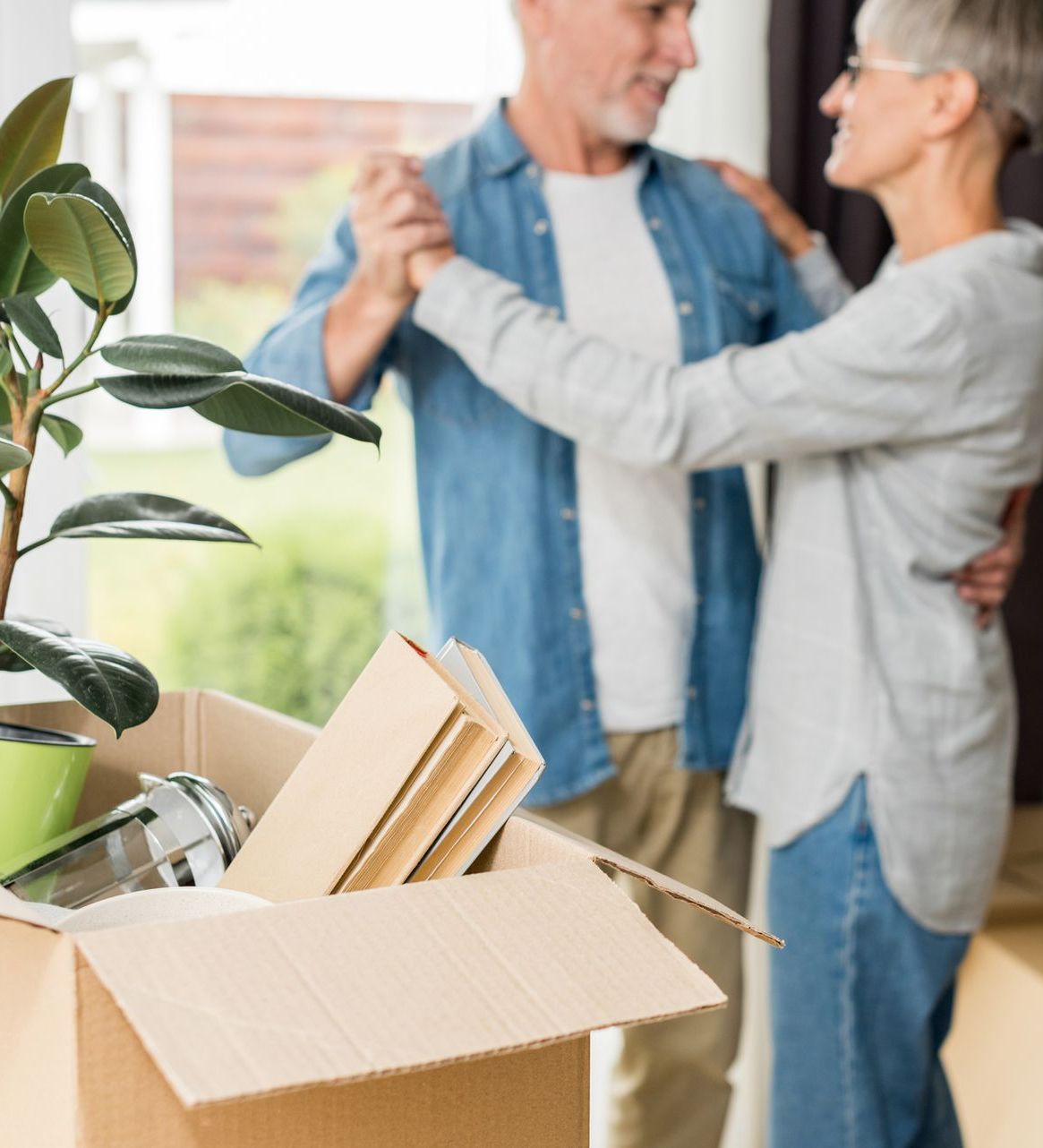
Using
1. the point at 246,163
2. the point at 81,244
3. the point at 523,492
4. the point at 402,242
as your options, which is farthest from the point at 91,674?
the point at 246,163

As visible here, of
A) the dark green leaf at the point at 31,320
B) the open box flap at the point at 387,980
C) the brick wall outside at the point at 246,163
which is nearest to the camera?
the open box flap at the point at 387,980

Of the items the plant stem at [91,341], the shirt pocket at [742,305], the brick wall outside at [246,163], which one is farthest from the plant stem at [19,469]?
the brick wall outside at [246,163]

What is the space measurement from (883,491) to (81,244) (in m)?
1.04

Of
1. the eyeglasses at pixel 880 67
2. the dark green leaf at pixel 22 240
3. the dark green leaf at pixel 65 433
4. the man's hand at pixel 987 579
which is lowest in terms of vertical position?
the man's hand at pixel 987 579

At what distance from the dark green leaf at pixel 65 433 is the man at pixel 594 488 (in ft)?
2.21

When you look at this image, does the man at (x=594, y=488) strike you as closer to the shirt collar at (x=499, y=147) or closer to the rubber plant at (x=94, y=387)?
the shirt collar at (x=499, y=147)

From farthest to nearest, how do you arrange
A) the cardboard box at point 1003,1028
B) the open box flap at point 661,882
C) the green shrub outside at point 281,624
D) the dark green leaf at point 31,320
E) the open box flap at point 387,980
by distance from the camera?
the green shrub outside at point 281,624 → the cardboard box at point 1003,1028 → the dark green leaf at point 31,320 → the open box flap at point 661,882 → the open box flap at point 387,980

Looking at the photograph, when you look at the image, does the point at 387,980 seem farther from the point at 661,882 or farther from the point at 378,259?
the point at 378,259

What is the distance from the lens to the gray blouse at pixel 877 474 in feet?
4.73

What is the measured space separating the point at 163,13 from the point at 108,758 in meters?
3.51

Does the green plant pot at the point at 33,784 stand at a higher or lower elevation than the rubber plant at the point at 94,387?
lower

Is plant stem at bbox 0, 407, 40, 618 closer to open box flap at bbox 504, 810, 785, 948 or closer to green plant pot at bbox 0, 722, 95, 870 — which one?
green plant pot at bbox 0, 722, 95, 870

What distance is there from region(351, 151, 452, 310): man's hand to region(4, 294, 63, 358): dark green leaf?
0.73 meters

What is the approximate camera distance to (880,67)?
1.55m
